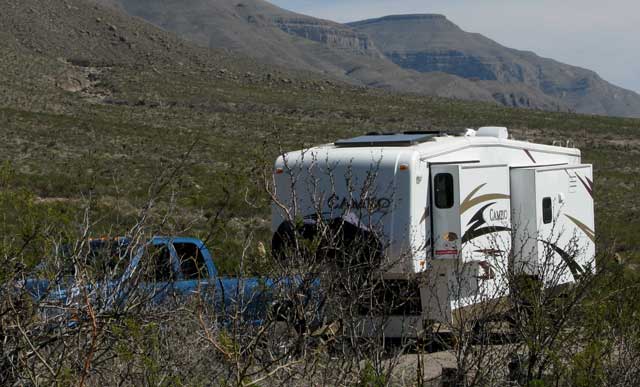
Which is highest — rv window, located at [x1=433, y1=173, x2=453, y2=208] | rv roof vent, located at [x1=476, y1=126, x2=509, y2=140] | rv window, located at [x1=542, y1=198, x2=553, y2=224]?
rv roof vent, located at [x1=476, y1=126, x2=509, y2=140]

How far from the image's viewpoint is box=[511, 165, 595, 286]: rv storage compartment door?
1126 cm

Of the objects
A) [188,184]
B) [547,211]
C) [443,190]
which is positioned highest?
[443,190]

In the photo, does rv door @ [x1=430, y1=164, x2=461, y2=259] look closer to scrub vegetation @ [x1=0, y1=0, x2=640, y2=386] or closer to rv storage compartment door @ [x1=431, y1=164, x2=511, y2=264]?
rv storage compartment door @ [x1=431, y1=164, x2=511, y2=264]

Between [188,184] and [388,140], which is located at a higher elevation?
[388,140]

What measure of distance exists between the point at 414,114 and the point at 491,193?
130ft

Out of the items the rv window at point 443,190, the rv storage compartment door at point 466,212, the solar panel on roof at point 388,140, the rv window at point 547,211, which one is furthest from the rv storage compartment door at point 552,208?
the solar panel on roof at point 388,140

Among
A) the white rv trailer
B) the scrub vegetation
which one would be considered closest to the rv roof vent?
the white rv trailer

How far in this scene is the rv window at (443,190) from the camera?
1014 centimetres

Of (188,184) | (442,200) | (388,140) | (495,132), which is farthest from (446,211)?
(188,184)

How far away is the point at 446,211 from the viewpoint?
33.2ft

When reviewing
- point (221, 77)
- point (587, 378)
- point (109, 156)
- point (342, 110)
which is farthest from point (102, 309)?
point (221, 77)

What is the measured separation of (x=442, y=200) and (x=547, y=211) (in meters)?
2.09

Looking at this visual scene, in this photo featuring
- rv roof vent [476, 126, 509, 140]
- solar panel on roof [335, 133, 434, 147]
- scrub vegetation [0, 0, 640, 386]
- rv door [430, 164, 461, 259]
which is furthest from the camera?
rv roof vent [476, 126, 509, 140]

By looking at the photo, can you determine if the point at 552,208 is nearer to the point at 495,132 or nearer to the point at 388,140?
the point at 495,132
